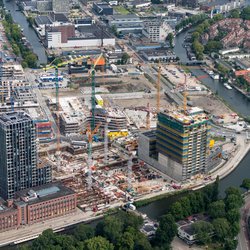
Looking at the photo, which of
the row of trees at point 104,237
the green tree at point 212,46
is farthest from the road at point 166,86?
the row of trees at point 104,237

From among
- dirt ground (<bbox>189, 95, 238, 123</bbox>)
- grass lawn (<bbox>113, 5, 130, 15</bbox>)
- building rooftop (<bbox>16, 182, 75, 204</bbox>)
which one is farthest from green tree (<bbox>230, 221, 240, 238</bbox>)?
grass lawn (<bbox>113, 5, 130, 15</bbox>)

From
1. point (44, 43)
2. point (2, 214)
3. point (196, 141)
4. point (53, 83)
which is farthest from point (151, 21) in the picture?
point (2, 214)

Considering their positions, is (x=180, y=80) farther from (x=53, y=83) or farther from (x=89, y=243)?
(x=89, y=243)

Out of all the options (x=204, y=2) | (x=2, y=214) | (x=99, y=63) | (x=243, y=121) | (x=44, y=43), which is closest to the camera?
(x=2, y=214)

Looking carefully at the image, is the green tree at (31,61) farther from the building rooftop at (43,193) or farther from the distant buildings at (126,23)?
the building rooftop at (43,193)

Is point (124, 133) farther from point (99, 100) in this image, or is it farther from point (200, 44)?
point (200, 44)
